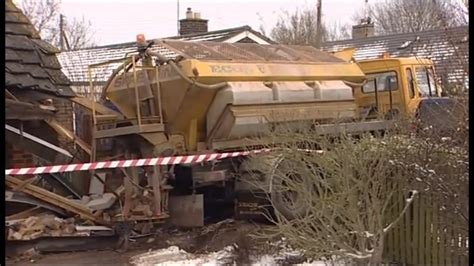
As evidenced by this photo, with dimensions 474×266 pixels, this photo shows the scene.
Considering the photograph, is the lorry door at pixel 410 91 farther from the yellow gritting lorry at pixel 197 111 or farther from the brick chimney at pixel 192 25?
the brick chimney at pixel 192 25

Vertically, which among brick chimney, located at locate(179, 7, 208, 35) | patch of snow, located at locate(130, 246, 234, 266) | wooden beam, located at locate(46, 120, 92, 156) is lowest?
patch of snow, located at locate(130, 246, 234, 266)

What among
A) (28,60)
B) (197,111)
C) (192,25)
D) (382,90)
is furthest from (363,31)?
(28,60)

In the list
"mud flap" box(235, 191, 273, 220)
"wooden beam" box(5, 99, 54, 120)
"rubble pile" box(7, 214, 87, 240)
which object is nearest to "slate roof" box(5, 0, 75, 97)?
"wooden beam" box(5, 99, 54, 120)

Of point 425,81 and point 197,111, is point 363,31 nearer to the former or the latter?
point 425,81

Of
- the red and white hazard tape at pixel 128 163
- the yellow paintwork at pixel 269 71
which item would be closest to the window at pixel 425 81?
the yellow paintwork at pixel 269 71

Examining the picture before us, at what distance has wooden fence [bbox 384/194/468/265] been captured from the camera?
20.7 feet

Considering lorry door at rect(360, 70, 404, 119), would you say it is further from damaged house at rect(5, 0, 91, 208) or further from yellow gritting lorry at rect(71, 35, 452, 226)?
damaged house at rect(5, 0, 91, 208)

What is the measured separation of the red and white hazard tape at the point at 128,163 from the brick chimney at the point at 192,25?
589 inches

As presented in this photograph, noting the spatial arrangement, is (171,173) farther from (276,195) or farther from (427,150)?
(427,150)

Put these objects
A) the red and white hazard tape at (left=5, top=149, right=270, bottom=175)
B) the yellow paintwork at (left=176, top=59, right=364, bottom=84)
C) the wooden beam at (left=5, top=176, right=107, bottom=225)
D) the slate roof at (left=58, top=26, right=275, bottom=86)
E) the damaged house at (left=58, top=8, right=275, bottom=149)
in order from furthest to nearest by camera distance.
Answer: the slate roof at (left=58, top=26, right=275, bottom=86) → the damaged house at (left=58, top=8, right=275, bottom=149) → the yellow paintwork at (left=176, top=59, right=364, bottom=84) → the wooden beam at (left=5, top=176, right=107, bottom=225) → the red and white hazard tape at (left=5, top=149, right=270, bottom=175)

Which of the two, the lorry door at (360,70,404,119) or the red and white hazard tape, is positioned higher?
the lorry door at (360,70,404,119)

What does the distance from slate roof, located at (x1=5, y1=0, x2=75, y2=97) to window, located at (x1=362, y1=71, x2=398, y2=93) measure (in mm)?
6054

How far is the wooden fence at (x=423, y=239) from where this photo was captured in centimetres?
630

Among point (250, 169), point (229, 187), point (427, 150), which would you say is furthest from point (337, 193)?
point (229, 187)
